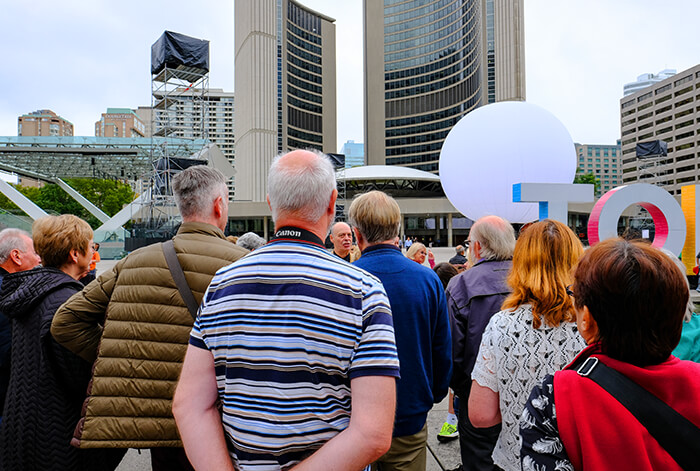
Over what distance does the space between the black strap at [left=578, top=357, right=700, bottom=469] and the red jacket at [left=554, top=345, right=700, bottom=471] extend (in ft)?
0.05

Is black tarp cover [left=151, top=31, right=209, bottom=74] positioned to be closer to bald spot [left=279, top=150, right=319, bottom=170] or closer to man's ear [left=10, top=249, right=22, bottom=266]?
man's ear [left=10, top=249, right=22, bottom=266]

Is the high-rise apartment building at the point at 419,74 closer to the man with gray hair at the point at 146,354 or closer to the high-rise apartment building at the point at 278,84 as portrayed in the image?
the high-rise apartment building at the point at 278,84

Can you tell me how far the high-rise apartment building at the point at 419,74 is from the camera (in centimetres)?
7575

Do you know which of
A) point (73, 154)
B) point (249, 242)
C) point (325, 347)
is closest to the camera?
point (325, 347)

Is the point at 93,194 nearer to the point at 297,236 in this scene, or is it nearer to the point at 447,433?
the point at 447,433

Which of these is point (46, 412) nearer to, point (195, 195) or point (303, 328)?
point (195, 195)

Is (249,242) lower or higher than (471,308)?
higher

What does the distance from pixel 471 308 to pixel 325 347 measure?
1.58m

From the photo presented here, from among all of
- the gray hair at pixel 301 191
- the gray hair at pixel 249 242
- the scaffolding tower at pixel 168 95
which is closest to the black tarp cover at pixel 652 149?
the scaffolding tower at pixel 168 95

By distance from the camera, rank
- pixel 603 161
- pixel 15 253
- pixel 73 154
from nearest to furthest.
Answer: pixel 15 253, pixel 73 154, pixel 603 161

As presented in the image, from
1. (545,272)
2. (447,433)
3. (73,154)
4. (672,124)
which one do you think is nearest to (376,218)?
(545,272)

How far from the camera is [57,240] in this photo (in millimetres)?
2422

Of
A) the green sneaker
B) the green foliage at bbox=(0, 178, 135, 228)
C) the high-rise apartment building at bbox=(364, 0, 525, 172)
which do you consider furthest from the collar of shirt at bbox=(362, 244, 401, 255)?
the high-rise apartment building at bbox=(364, 0, 525, 172)

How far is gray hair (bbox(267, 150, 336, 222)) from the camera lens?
128 centimetres
